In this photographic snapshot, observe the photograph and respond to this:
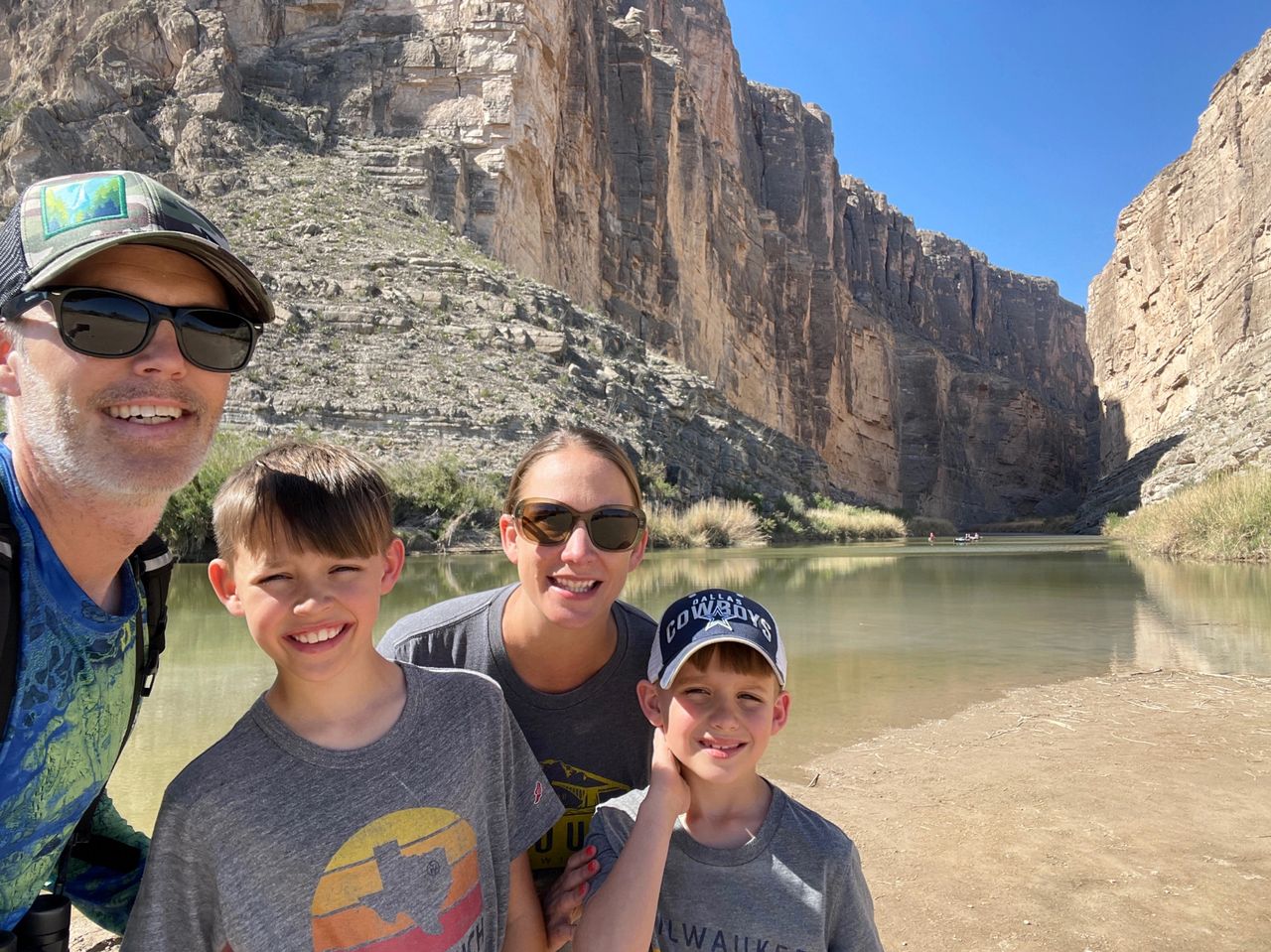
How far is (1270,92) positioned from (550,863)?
4345 centimetres

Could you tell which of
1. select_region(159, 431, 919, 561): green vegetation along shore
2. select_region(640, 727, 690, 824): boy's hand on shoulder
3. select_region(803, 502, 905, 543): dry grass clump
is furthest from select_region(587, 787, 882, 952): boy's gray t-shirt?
select_region(803, 502, 905, 543): dry grass clump

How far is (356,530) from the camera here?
160 cm

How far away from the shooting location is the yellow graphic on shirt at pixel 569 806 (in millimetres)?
2074

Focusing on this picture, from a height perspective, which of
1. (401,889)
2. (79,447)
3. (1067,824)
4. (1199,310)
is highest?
(1199,310)

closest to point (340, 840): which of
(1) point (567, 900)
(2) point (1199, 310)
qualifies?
(1) point (567, 900)

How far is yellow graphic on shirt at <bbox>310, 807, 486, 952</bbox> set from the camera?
1.45 metres

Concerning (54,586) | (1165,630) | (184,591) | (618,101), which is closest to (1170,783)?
(54,586)

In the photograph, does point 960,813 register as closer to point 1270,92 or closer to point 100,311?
point 100,311

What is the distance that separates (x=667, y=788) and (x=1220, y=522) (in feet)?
52.1

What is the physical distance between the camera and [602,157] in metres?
36.5

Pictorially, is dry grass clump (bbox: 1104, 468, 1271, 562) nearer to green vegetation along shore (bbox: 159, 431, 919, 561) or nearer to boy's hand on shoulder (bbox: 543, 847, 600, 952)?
green vegetation along shore (bbox: 159, 431, 919, 561)

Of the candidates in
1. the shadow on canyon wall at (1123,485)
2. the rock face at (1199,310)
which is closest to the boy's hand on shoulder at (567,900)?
the rock face at (1199,310)

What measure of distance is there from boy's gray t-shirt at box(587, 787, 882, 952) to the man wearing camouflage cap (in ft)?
3.24

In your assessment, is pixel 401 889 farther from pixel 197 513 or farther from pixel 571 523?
pixel 197 513
